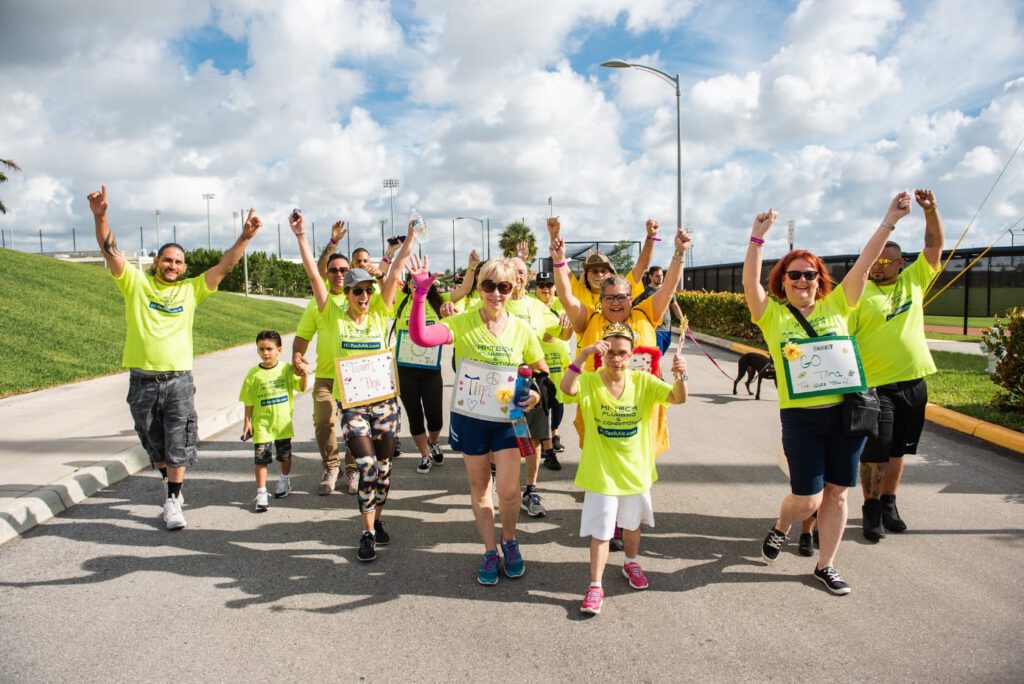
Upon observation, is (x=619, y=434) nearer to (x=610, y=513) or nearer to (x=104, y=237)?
(x=610, y=513)

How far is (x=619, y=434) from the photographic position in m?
3.53

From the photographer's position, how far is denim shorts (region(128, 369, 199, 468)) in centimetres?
452

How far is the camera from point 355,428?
425cm

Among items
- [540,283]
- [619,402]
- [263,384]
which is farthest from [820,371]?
[540,283]

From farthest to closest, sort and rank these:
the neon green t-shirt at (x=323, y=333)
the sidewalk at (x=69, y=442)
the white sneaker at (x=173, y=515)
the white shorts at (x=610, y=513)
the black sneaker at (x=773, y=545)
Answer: the neon green t-shirt at (x=323, y=333) < the sidewalk at (x=69, y=442) < the white sneaker at (x=173, y=515) < the black sneaker at (x=773, y=545) < the white shorts at (x=610, y=513)

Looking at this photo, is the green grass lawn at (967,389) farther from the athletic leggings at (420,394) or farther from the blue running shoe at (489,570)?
the blue running shoe at (489,570)

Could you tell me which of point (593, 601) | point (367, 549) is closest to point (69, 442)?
point (367, 549)

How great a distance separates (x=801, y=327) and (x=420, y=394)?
331 cm

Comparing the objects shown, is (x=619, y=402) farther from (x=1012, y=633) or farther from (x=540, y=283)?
(x=540, y=283)

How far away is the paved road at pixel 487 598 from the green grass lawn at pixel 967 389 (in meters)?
2.06

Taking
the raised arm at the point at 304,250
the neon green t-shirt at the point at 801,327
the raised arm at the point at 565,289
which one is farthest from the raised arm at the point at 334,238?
the neon green t-shirt at the point at 801,327

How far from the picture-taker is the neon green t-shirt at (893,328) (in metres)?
4.20

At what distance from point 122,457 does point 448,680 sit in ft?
14.7

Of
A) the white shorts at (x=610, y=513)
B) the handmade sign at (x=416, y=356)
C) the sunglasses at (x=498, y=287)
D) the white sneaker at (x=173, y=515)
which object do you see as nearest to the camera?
the white shorts at (x=610, y=513)
